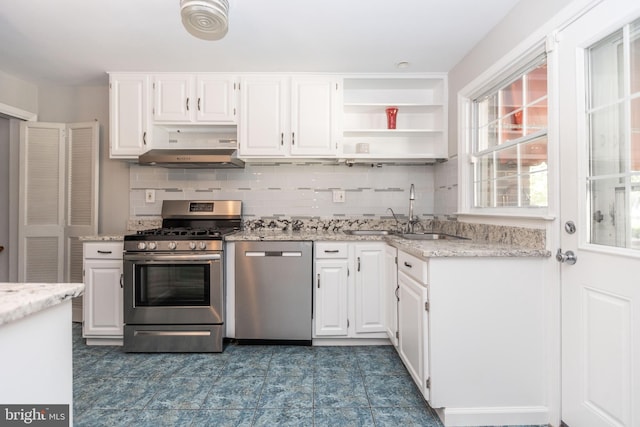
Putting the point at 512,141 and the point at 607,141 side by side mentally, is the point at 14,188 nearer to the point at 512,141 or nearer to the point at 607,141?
the point at 512,141

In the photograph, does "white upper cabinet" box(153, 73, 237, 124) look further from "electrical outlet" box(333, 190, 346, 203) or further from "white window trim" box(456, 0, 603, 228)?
"white window trim" box(456, 0, 603, 228)

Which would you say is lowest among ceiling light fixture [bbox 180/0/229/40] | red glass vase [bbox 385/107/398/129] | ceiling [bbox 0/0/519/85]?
red glass vase [bbox 385/107/398/129]

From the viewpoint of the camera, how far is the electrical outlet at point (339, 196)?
3.27 m

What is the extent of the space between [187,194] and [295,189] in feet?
3.44

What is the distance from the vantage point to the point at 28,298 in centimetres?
77

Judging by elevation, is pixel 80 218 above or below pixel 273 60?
below

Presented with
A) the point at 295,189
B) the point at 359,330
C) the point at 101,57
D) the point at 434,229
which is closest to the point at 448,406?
the point at 359,330

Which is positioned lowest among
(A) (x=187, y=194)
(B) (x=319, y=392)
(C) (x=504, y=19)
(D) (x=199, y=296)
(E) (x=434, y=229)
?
(B) (x=319, y=392)

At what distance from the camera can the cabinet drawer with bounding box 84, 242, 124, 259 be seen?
8.80 feet

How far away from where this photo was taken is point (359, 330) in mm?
2688

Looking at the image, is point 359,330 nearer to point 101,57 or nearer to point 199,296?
point 199,296

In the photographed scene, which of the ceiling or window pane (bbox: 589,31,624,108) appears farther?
the ceiling

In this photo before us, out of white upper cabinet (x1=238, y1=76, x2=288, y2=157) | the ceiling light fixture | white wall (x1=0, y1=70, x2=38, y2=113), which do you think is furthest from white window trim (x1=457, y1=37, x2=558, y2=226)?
white wall (x1=0, y1=70, x2=38, y2=113)

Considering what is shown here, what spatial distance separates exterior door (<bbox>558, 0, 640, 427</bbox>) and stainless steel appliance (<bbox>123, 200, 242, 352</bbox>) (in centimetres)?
220
